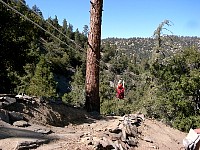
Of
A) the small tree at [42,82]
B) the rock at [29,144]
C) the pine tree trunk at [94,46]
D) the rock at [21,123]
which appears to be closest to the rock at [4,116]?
the rock at [21,123]

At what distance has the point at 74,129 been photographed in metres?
8.27

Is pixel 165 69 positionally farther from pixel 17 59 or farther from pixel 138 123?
pixel 138 123

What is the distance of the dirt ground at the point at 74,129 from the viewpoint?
20.1 ft

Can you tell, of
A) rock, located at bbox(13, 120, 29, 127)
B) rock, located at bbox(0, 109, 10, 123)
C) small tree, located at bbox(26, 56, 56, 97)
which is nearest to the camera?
rock, located at bbox(0, 109, 10, 123)

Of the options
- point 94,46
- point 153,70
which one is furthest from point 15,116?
point 153,70

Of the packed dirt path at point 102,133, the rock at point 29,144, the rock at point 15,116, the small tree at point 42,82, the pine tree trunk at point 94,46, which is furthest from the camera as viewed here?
the small tree at point 42,82

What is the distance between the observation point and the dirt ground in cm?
613

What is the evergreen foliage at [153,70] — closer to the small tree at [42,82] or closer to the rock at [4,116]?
the small tree at [42,82]

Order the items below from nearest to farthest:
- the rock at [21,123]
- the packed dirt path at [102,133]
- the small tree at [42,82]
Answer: the packed dirt path at [102,133], the rock at [21,123], the small tree at [42,82]

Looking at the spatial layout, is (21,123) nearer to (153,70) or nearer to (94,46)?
(94,46)

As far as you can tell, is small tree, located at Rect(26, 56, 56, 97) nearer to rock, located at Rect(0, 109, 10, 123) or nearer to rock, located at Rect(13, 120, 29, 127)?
rock, located at Rect(13, 120, 29, 127)

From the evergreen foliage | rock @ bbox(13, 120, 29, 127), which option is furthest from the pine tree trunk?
rock @ bbox(13, 120, 29, 127)

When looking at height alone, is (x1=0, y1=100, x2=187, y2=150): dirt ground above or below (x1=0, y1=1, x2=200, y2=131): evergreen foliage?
below

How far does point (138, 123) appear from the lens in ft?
31.6
